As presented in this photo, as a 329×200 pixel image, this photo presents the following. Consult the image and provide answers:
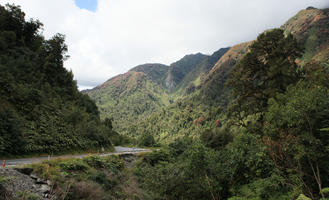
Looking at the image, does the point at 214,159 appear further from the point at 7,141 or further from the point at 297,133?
the point at 7,141

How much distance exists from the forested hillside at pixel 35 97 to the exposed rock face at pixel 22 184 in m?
5.63

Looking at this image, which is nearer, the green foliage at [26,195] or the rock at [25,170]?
the green foliage at [26,195]

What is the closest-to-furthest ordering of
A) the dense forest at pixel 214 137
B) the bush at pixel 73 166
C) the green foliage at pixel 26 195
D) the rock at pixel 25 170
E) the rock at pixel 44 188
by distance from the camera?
the green foliage at pixel 26 195 < the dense forest at pixel 214 137 < the rock at pixel 44 188 < the rock at pixel 25 170 < the bush at pixel 73 166

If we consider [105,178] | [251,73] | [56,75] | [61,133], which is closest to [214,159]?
[105,178]

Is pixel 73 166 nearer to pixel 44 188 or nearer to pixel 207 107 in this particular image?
pixel 44 188

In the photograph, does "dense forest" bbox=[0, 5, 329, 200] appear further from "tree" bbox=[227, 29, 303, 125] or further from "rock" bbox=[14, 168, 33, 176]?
"rock" bbox=[14, 168, 33, 176]

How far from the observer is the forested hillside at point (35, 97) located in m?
15.0

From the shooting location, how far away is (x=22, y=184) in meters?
8.51

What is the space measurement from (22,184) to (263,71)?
2066cm

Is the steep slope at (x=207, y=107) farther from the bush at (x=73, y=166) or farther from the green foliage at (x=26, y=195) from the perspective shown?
the green foliage at (x=26, y=195)

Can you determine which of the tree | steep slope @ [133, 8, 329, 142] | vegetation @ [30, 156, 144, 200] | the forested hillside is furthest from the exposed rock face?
steep slope @ [133, 8, 329, 142]

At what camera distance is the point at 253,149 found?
377 inches

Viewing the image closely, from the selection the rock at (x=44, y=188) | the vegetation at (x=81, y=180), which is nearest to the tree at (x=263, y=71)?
the vegetation at (x=81, y=180)

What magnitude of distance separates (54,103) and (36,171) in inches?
650
